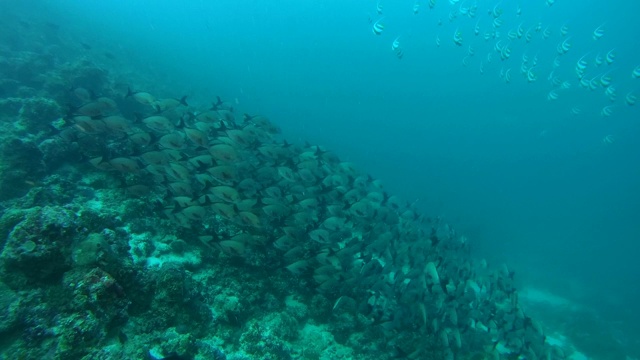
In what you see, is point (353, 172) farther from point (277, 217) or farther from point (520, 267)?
point (520, 267)

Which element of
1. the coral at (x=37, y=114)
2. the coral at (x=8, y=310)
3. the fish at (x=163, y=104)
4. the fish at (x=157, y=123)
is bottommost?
the coral at (x=37, y=114)

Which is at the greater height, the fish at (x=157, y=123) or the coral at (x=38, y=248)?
the fish at (x=157, y=123)

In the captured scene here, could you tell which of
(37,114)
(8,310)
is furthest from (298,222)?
(37,114)

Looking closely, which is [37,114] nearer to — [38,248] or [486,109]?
[38,248]

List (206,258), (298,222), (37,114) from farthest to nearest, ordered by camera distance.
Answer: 1. (37,114)
2. (298,222)
3. (206,258)

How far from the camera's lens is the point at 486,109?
99125mm

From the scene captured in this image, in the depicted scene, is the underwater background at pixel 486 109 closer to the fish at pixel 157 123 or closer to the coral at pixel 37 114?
the fish at pixel 157 123

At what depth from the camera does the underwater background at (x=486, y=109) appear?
2680 centimetres

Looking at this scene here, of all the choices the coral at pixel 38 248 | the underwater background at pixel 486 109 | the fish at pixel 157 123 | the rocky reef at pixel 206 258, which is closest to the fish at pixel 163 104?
the rocky reef at pixel 206 258

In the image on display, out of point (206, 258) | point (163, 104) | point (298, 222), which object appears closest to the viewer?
point (206, 258)

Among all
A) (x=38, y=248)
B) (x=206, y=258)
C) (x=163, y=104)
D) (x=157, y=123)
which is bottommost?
(x=206, y=258)

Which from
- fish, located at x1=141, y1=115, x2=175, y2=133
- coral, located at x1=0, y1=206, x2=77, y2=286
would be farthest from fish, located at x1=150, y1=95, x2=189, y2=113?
coral, located at x1=0, y1=206, x2=77, y2=286

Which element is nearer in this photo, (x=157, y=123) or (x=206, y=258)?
(x=206, y=258)

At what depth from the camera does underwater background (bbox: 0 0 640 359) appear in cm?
2680
